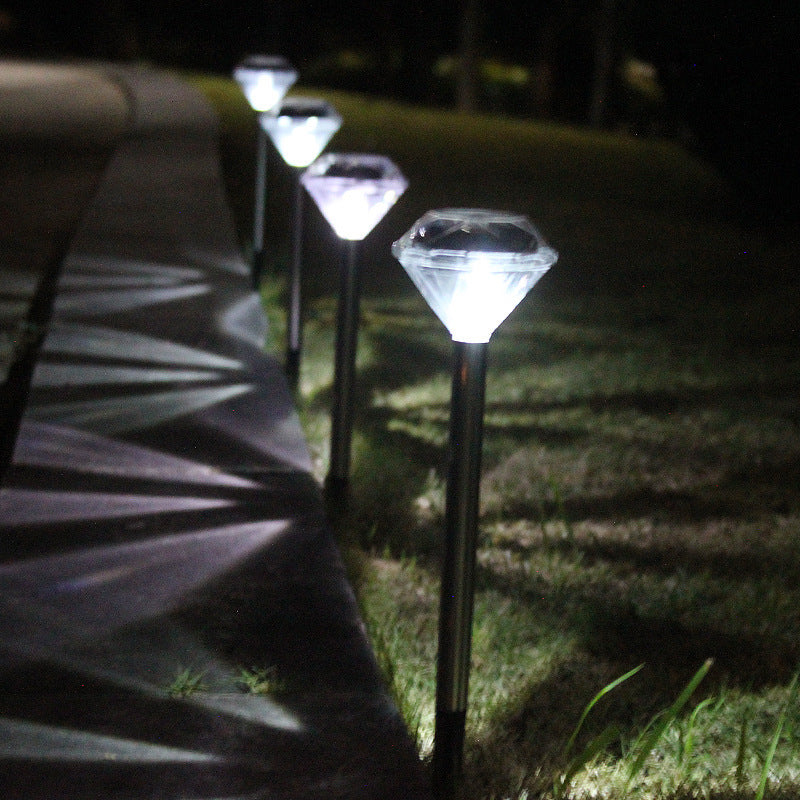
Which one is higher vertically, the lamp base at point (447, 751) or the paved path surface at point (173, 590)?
the lamp base at point (447, 751)

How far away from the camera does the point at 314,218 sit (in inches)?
443

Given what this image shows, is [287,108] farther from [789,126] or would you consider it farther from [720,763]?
[789,126]

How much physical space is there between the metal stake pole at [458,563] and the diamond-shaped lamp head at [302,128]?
331 cm

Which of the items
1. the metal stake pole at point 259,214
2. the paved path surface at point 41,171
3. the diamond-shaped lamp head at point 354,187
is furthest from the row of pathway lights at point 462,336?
the metal stake pole at point 259,214

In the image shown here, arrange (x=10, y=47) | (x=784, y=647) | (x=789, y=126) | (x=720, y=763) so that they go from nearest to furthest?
(x=720, y=763) < (x=784, y=647) < (x=789, y=126) < (x=10, y=47)

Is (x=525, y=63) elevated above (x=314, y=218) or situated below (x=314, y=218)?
below

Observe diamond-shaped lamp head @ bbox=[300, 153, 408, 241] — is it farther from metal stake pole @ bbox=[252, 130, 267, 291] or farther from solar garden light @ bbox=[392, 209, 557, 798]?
metal stake pole @ bbox=[252, 130, 267, 291]

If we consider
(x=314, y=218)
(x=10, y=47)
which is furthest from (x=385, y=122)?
(x=10, y=47)

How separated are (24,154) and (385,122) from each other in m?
8.88

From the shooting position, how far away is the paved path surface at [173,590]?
109 inches

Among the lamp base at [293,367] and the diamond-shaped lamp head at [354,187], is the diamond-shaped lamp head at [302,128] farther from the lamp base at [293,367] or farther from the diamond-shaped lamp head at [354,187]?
the diamond-shaped lamp head at [354,187]

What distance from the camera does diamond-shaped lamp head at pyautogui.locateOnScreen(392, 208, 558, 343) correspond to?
250cm

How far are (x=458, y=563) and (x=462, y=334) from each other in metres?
0.52

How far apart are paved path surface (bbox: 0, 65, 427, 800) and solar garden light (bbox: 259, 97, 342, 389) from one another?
346 millimetres
